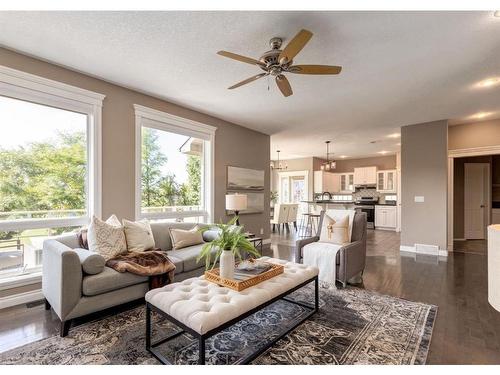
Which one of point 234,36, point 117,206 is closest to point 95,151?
point 117,206

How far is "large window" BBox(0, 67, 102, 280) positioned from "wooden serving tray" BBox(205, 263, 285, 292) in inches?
82.4

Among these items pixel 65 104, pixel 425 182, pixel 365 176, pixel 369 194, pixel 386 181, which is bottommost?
pixel 369 194

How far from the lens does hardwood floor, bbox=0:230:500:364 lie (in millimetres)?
2002

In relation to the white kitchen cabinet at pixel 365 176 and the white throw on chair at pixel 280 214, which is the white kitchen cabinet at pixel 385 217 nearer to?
the white kitchen cabinet at pixel 365 176

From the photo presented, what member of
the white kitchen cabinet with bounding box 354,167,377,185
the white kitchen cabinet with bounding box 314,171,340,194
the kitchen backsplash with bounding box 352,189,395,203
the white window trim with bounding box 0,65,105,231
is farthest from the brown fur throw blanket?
the white kitchen cabinet with bounding box 354,167,377,185

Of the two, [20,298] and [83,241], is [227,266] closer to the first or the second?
[83,241]

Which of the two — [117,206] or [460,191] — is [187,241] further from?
[460,191]

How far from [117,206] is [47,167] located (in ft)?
2.99

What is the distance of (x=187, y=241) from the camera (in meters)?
3.62

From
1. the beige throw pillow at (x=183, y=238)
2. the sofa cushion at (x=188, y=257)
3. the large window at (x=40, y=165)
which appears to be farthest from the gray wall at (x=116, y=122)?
the sofa cushion at (x=188, y=257)

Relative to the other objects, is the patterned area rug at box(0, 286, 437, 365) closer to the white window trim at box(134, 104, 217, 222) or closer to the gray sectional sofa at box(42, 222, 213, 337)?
the gray sectional sofa at box(42, 222, 213, 337)

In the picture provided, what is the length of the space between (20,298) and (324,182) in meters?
9.21

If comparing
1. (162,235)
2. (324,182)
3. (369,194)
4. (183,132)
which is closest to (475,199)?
(369,194)

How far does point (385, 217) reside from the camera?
28.4 ft
